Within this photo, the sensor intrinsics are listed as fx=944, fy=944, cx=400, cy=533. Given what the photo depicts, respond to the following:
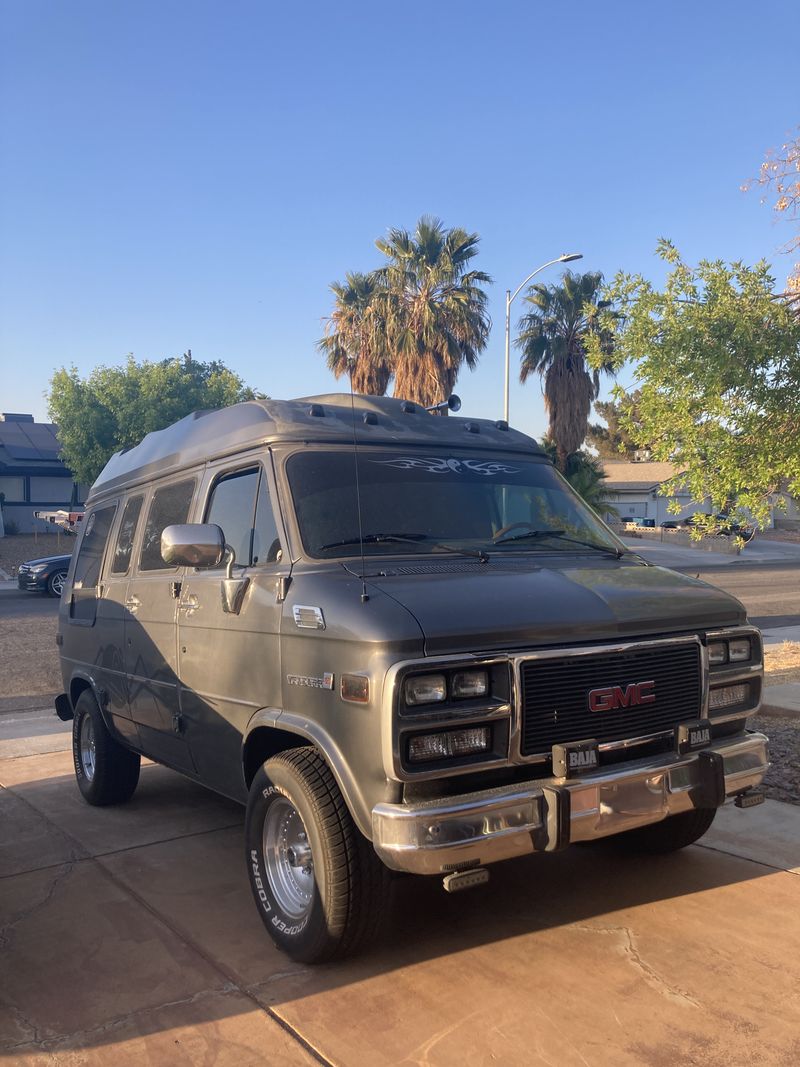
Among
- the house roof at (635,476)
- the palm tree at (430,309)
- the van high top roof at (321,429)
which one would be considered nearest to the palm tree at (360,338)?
the palm tree at (430,309)

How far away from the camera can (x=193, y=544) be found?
4.25m

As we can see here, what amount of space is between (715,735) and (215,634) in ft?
7.83

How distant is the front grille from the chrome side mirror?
1589 millimetres

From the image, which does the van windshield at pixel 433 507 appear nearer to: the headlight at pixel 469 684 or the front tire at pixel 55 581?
the headlight at pixel 469 684

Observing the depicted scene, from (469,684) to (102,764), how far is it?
3620 mm

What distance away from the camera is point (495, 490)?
4.96m

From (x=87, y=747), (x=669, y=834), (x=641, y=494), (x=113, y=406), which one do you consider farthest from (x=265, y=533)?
(x=641, y=494)

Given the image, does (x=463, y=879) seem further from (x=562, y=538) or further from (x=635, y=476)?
(x=635, y=476)

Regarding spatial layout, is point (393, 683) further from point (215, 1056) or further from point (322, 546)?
point (215, 1056)

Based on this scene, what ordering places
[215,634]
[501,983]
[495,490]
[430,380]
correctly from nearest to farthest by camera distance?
[501,983]
[215,634]
[495,490]
[430,380]

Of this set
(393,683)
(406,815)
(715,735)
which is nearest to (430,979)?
(406,815)

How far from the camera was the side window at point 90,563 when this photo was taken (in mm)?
6523

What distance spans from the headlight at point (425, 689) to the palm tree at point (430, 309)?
86.1 ft

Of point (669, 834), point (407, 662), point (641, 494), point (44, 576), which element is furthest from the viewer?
point (641, 494)
